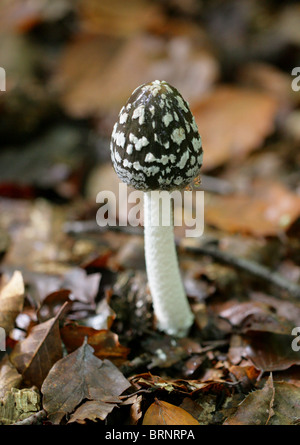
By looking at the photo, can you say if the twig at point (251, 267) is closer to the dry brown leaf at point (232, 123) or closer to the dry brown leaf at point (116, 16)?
the dry brown leaf at point (232, 123)

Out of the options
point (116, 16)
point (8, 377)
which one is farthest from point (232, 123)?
point (8, 377)

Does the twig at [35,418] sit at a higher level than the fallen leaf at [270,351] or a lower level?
lower

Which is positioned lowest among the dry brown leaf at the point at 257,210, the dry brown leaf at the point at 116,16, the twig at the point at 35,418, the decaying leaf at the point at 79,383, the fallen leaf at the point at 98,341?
the twig at the point at 35,418

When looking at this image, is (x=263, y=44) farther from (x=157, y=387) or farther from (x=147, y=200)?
(x=157, y=387)

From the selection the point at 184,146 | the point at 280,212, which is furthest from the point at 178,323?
the point at 280,212

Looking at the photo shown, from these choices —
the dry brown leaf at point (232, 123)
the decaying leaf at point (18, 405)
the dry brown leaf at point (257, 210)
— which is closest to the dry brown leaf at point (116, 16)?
the dry brown leaf at point (232, 123)

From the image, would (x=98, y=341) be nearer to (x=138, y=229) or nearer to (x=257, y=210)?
(x=138, y=229)
